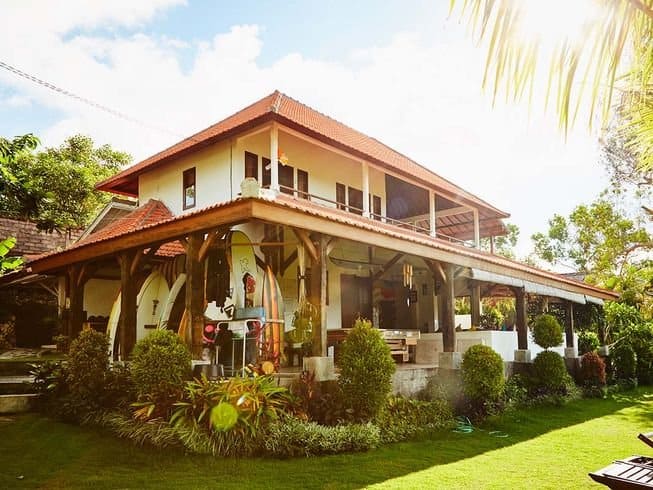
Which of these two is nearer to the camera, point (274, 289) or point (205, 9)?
point (205, 9)

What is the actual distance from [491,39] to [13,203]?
818 cm

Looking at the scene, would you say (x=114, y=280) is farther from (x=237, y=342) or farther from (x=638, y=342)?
(x=638, y=342)

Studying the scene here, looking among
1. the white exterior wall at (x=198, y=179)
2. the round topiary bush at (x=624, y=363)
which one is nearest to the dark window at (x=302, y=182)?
the white exterior wall at (x=198, y=179)

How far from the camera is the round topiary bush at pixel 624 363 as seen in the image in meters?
19.8

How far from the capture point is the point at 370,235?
1035 cm

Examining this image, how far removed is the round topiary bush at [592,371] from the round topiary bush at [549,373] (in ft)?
10.2

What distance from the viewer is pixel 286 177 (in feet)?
46.9

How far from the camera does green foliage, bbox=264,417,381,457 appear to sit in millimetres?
7852

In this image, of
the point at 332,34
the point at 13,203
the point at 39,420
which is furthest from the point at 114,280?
the point at 332,34

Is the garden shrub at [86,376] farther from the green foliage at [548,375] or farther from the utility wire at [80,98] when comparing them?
the green foliage at [548,375]

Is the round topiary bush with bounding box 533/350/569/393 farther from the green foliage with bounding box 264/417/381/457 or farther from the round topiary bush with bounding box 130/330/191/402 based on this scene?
the round topiary bush with bounding box 130/330/191/402

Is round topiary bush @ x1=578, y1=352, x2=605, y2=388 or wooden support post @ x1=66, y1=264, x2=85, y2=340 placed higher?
wooden support post @ x1=66, y1=264, x2=85, y2=340

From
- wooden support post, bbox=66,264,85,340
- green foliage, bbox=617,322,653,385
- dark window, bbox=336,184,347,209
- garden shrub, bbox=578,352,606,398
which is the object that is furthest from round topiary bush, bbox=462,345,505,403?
green foliage, bbox=617,322,653,385

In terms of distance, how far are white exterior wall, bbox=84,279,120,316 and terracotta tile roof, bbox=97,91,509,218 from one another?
309cm
